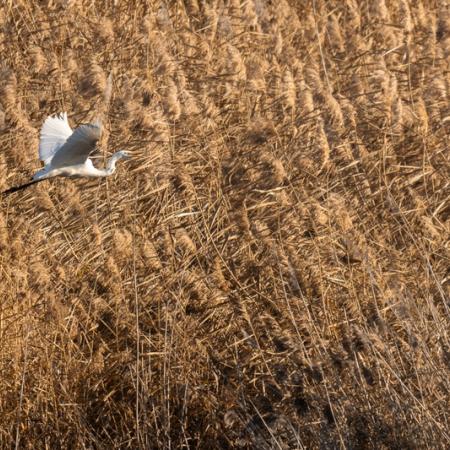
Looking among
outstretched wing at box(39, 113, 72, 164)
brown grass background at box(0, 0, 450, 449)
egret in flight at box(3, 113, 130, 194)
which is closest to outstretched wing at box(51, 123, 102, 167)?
egret in flight at box(3, 113, 130, 194)

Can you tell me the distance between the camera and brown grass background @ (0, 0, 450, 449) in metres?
4.89

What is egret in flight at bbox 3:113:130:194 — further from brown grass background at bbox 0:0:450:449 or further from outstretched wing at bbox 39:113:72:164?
brown grass background at bbox 0:0:450:449

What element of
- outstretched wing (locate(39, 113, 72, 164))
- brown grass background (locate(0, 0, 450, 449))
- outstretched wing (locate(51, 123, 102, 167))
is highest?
outstretched wing (locate(51, 123, 102, 167))

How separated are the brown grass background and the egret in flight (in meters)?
0.56

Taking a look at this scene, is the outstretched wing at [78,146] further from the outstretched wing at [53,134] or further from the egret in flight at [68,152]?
the outstretched wing at [53,134]

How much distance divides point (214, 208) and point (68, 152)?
152cm

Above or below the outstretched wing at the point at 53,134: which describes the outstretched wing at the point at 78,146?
above

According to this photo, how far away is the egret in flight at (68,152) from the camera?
4102 millimetres

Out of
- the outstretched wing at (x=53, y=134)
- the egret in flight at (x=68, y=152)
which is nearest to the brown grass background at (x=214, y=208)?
the egret in flight at (x=68, y=152)

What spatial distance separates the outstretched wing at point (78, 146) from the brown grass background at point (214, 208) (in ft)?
2.09

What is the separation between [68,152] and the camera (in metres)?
4.27

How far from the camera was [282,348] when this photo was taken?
529 cm

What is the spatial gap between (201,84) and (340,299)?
1287mm

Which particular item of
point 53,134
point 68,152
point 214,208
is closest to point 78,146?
point 68,152
